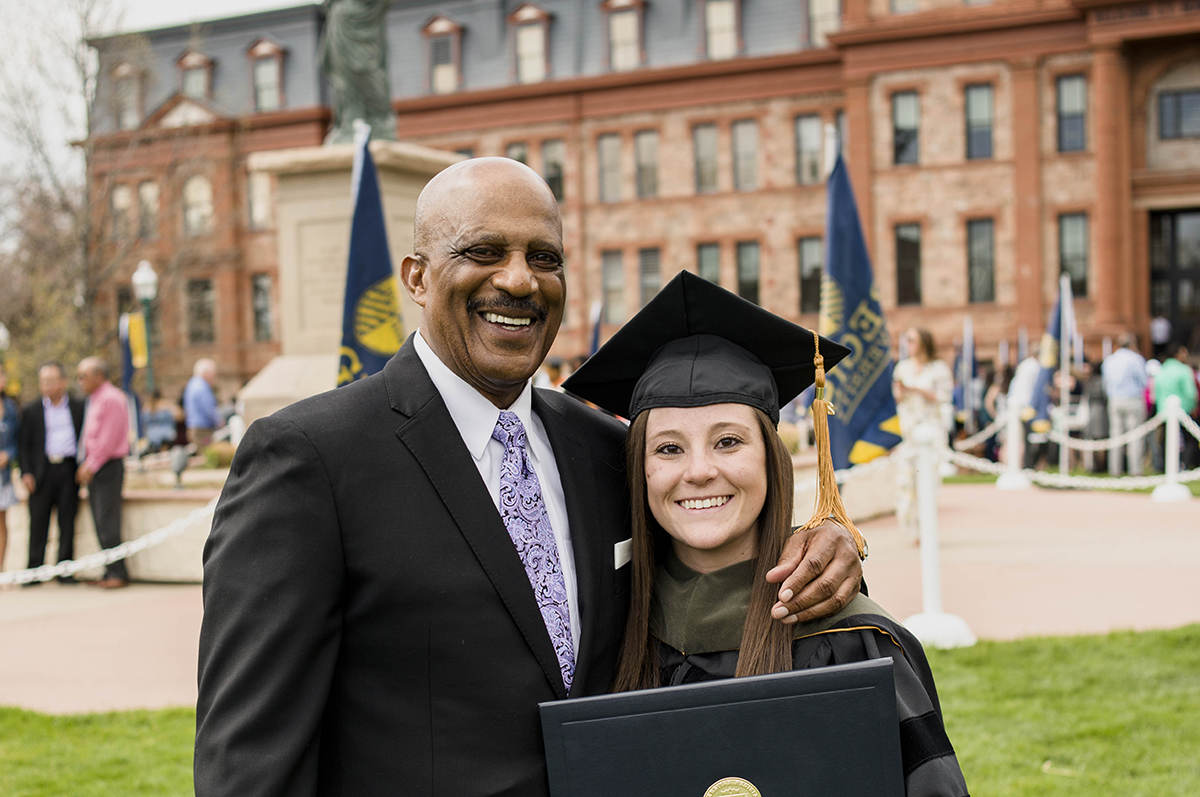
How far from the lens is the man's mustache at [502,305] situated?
2146mm

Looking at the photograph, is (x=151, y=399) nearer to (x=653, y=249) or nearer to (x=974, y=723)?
(x=653, y=249)

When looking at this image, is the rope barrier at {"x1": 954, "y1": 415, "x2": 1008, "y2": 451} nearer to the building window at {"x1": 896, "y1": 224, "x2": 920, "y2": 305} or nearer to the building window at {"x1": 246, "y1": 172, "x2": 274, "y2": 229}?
the building window at {"x1": 896, "y1": 224, "x2": 920, "y2": 305}

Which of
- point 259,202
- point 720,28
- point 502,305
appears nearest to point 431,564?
point 502,305

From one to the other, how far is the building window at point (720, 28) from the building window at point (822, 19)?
223 cm

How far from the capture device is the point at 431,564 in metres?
2.00

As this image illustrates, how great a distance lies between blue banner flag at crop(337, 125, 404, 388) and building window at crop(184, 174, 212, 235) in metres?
33.0

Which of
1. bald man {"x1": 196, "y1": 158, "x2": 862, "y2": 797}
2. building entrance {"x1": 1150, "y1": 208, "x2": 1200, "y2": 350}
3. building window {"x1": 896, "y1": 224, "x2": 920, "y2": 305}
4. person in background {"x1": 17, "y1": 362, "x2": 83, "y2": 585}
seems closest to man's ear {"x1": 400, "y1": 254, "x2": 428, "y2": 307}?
bald man {"x1": 196, "y1": 158, "x2": 862, "y2": 797}

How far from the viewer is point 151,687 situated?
6.27 m

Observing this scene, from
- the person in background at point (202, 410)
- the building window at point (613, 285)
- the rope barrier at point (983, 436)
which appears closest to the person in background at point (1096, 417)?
the rope barrier at point (983, 436)

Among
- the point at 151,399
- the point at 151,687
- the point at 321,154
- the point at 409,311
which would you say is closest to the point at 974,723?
the point at 151,687

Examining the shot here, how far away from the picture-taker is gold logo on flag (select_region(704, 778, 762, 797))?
189 centimetres

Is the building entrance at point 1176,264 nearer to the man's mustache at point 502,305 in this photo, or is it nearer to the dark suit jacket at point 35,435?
the dark suit jacket at point 35,435

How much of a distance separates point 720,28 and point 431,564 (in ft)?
108

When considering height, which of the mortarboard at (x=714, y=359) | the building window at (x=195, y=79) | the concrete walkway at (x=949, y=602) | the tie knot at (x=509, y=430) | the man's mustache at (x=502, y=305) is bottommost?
the concrete walkway at (x=949, y=602)
